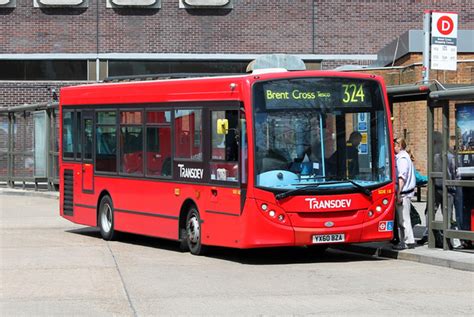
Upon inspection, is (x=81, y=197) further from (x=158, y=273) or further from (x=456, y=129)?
(x=456, y=129)

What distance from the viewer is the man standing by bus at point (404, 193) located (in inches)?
623

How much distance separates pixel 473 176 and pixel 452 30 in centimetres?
294

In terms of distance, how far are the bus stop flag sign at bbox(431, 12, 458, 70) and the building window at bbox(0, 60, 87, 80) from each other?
882 inches

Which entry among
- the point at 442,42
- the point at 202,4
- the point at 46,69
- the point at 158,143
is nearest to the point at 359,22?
the point at 202,4

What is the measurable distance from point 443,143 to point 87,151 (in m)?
7.34

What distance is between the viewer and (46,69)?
122 feet

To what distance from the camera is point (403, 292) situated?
11617 mm

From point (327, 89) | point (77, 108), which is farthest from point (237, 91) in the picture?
point (77, 108)

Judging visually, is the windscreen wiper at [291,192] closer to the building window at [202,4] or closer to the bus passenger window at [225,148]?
the bus passenger window at [225,148]

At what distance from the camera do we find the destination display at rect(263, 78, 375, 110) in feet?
47.8

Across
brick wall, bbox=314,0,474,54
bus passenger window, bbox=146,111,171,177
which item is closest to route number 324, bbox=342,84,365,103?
bus passenger window, bbox=146,111,171,177

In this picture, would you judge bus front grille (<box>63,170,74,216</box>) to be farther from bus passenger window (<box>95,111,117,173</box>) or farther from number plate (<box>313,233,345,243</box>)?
number plate (<box>313,233,345,243</box>)

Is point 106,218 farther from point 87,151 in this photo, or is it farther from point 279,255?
point 279,255

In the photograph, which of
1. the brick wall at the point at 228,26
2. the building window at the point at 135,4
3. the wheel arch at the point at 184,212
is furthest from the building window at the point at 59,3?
the wheel arch at the point at 184,212
